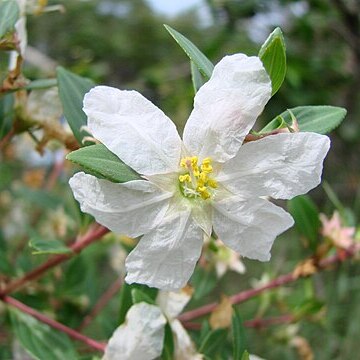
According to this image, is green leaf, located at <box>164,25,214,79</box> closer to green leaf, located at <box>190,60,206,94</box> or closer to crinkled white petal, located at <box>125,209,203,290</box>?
green leaf, located at <box>190,60,206,94</box>

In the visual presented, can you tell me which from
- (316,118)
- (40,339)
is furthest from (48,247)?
(316,118)

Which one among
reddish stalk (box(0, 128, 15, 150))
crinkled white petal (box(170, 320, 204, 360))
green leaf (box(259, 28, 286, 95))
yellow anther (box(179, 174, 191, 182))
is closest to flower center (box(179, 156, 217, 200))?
yellow anther (box(179, 174, 191, 182))

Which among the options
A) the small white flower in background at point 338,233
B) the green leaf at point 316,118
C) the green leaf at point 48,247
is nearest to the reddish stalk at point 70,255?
the green leaf at point 48,247

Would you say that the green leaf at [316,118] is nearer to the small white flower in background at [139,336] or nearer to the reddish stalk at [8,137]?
the small white flower in background at [139,336]

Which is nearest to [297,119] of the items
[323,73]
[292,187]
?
[292,187]

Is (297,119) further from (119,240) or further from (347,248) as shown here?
(119,240)

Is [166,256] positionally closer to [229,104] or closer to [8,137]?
[229,104]
